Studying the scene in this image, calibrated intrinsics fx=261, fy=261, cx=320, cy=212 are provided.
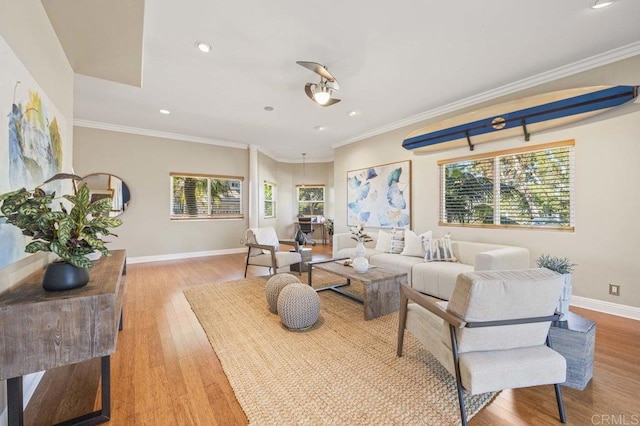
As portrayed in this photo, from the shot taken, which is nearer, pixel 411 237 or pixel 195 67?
pixel 195 67

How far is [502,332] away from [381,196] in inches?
161

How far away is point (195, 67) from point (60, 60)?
1207 mm

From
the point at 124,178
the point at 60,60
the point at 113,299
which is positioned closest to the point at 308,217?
the point at 124,178

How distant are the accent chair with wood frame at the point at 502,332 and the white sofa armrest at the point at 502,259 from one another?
4.56 ft

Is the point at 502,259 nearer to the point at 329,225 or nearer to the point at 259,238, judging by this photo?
the point at 259,238

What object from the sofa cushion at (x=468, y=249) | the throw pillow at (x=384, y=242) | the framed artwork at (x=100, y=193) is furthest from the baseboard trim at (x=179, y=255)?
the sofa cushion at (x=468, y=249)

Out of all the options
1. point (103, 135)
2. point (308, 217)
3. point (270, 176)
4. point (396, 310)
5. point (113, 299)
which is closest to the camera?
point (113, 299)

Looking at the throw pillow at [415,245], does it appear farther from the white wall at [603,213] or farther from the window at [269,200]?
the window at [269,200]

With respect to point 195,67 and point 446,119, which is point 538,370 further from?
point 195,67

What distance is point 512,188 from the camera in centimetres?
364

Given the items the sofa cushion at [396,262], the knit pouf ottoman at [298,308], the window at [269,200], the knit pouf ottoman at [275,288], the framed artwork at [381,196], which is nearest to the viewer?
the knit pouf ottoman at [298,308]

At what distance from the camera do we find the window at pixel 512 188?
323 centimetres

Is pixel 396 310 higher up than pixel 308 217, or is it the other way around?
pixel 308 217

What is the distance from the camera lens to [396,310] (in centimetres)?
301
